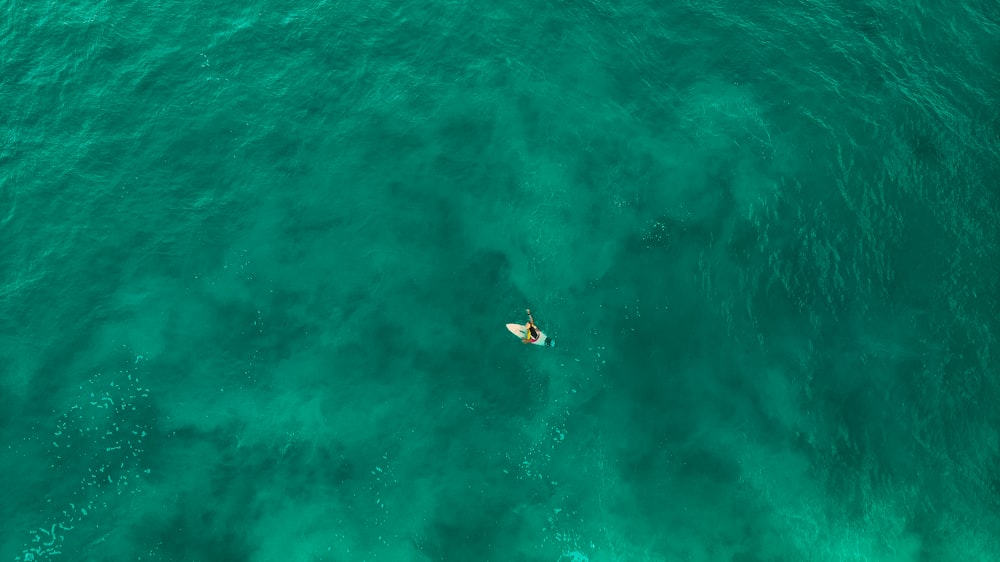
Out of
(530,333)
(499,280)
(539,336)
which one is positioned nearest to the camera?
(530,333)

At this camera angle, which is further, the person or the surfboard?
the surfboard

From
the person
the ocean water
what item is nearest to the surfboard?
the person

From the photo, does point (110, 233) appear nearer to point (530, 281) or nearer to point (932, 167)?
point (530, 281)

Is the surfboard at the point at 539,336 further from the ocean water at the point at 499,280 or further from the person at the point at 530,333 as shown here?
the ocean water at the point at 499,280

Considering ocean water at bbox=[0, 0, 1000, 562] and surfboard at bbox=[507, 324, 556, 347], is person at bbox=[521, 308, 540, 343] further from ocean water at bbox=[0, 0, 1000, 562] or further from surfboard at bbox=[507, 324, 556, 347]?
ocean water at bbox=[0, 0, 1000, 562]

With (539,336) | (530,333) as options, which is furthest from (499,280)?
(539,336)

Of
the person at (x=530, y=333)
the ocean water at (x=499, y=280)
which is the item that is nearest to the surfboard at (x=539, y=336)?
the person at (x=530, y=333)

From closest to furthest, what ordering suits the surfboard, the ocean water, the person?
the ocean water < the person < the surfboard

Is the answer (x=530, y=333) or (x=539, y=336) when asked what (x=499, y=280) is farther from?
(x=539, y=336)
